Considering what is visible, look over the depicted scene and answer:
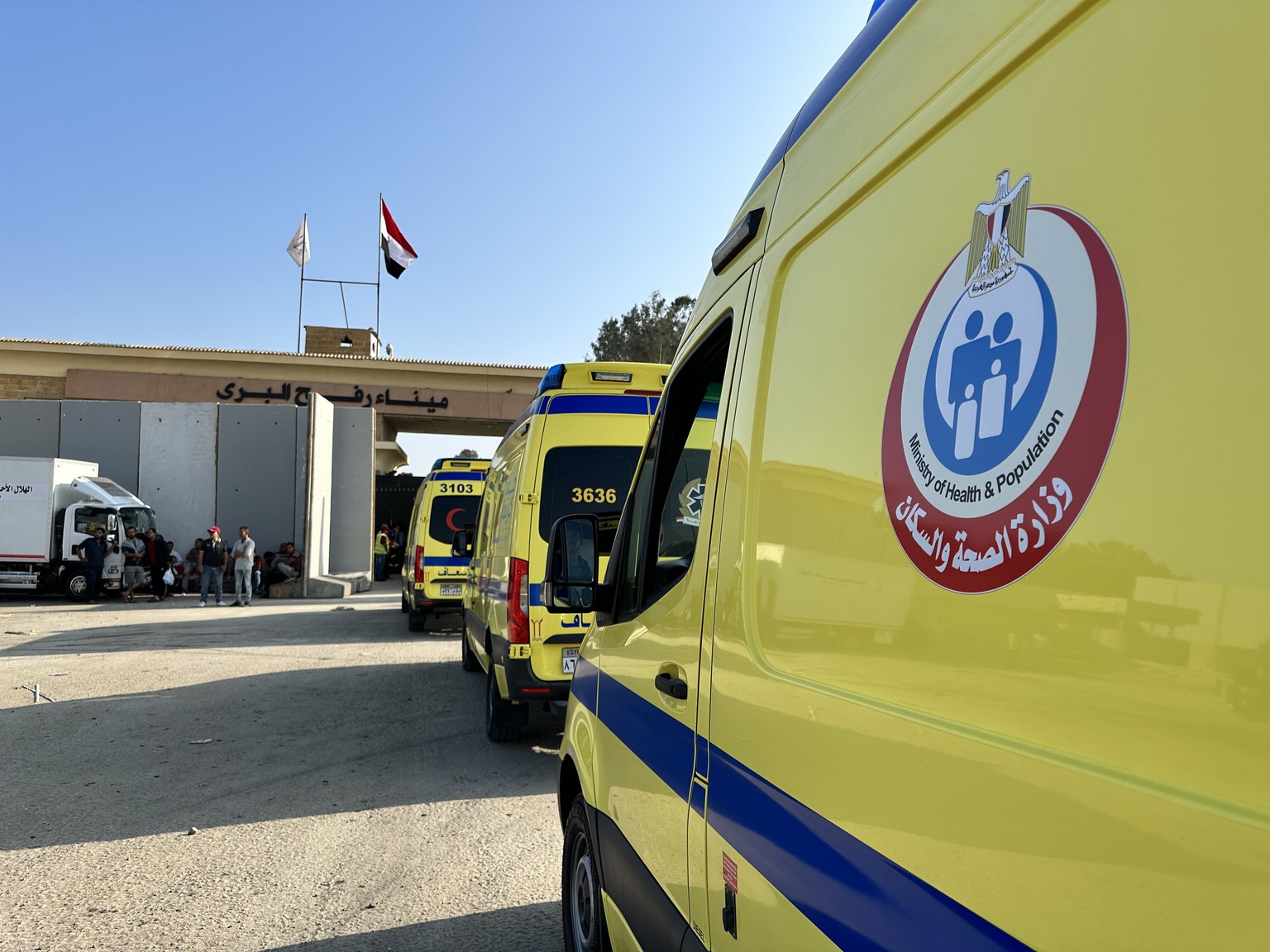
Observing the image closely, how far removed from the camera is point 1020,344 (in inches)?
41.5

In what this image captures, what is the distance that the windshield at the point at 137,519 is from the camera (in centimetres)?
2277

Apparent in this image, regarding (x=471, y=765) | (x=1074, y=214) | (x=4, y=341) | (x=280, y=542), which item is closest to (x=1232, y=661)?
(x=1074, y=214)

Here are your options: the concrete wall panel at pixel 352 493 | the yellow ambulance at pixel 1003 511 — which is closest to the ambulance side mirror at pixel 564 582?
the yellow ambulance at pixel 1003 511

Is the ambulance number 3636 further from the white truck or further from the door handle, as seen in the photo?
the white truck

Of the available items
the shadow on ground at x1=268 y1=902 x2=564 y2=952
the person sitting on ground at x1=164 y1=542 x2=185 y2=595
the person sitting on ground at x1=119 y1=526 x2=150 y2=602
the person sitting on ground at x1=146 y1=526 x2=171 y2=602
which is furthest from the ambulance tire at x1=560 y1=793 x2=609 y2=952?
the person sitting on ground at x1=164 y1=542 x2=185 y2=595

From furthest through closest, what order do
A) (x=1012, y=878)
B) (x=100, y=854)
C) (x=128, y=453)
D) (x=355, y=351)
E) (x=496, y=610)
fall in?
(x=355, y=351), (x=128, y=453), (x=496, y=610), (x=100, y=854), (x=1012, y=878)

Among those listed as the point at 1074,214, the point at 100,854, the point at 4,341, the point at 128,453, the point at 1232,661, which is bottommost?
the point at 100,854

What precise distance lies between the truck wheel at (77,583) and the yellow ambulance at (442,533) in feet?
34.7

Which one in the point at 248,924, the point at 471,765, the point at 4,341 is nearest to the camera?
the point at 248,924

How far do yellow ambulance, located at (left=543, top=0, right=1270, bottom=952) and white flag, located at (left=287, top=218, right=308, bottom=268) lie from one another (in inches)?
1658

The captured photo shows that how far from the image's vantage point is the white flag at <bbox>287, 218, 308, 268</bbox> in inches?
1582

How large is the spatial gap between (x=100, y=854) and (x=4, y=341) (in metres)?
35.2

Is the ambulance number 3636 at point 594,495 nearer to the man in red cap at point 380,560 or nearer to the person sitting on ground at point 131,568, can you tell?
the person sitting on ground at point 131,568

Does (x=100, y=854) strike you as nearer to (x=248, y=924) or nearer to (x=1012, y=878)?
(x=248, y=924)
